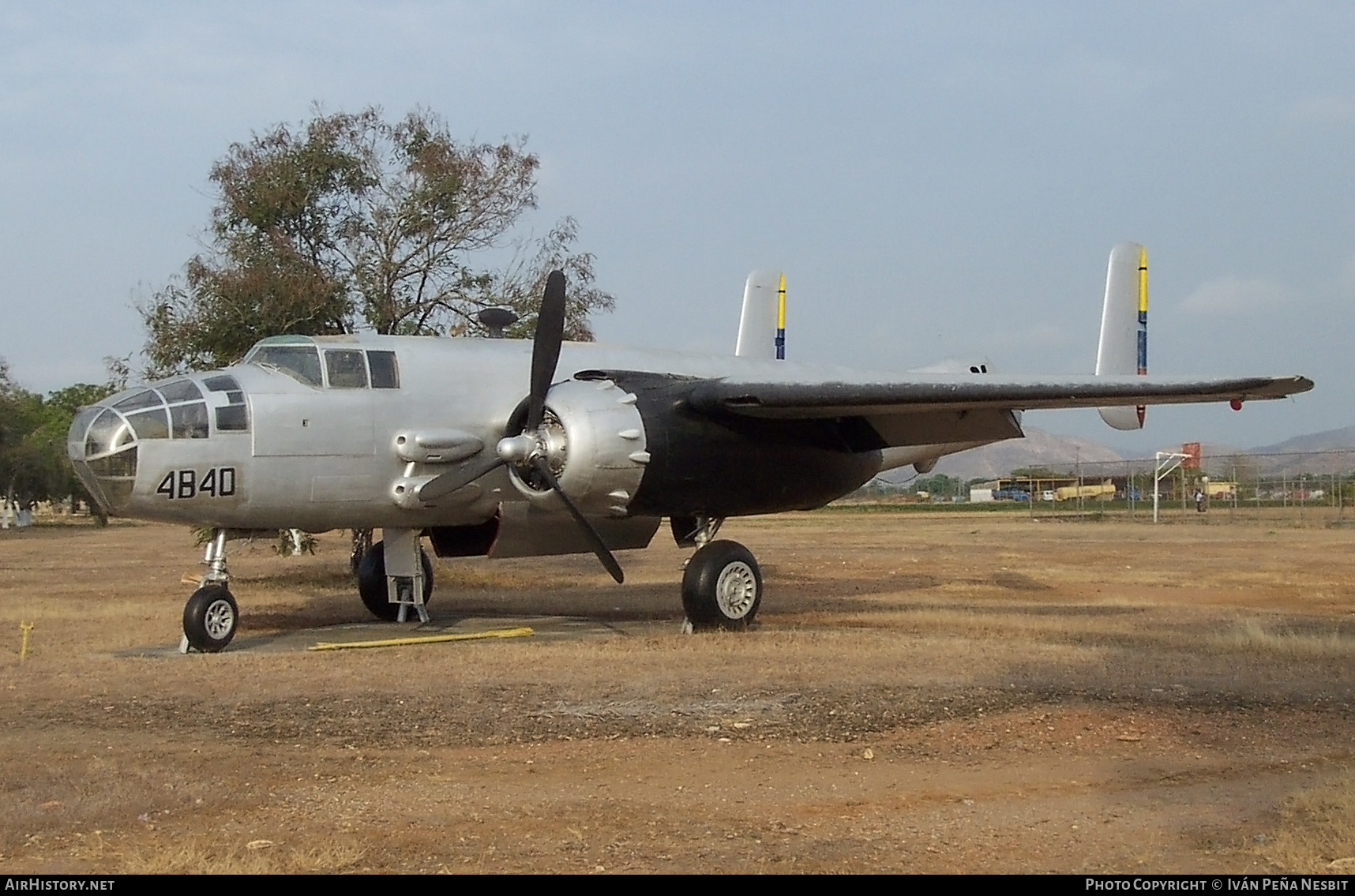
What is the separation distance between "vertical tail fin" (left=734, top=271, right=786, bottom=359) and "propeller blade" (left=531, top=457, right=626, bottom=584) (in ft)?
29.1

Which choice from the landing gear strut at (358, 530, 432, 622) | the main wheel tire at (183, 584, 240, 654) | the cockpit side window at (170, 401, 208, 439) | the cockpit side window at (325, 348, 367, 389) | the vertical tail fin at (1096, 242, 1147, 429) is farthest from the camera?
the vertical tail fin at (1096, 242, 1147, 429)

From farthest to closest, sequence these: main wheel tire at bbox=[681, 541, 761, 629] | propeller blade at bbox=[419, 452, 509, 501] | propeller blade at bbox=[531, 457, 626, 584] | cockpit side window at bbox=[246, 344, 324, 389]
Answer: main wheel tire at bbox=[681, 541, 761, 629], cockpit side window at bbox=[246, 344, 324, 389], propeller blade at bbox=[419, 452, 509, 501], propeller blade at bbox=[531, 457, 626, 584]

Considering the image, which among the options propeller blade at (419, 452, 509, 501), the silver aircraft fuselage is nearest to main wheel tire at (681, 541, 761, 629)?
the silver aircraft fuselage

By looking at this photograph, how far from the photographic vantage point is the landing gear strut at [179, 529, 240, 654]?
1348 cm

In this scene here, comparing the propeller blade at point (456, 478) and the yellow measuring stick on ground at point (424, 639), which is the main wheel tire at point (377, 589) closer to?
the yellow measuring stick on ground at point (424, 639)

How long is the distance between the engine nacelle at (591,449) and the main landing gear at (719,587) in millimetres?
1324

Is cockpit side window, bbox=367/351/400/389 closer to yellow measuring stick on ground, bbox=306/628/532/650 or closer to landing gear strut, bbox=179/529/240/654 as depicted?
landing gear strut, bbox=179/529/240/654

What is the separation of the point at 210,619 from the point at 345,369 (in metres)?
2.99

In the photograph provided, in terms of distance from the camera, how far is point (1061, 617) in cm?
1717

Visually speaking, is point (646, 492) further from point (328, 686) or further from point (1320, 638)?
point (1320, 638)

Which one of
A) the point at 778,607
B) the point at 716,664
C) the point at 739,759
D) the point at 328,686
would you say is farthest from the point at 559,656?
the point at 778,607

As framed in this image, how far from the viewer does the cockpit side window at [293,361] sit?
14297 mm

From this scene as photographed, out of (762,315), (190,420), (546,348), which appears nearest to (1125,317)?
(762,315)

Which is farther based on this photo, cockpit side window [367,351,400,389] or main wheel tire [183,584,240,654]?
cockpit side window [367,351,400,389]
